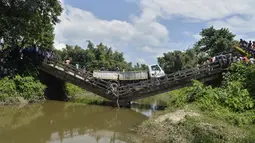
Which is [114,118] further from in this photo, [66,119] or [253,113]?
[253,113]

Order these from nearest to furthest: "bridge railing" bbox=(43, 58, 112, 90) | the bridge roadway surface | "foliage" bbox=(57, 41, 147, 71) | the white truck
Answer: the bridge roadway surface < "bridge railing" bbox=(43, 58, 112, 90) < the white truck < "foliage" bbox=(57, 41, 147, 71)

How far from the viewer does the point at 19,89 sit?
67.2 feet

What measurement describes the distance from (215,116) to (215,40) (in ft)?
111

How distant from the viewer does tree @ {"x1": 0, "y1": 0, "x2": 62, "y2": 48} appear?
2016 centimetres

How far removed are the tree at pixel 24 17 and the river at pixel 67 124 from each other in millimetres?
5196

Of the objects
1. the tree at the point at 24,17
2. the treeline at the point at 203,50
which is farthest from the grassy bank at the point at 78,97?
the treeline at the point at 203,50

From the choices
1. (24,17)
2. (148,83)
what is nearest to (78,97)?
(148,83)

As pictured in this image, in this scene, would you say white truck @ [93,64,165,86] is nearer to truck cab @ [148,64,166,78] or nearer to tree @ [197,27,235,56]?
truck cab @ [148,64,166,78]

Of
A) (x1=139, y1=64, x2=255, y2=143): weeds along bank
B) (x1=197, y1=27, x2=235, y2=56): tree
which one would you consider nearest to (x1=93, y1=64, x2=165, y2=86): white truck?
(x1=139, y1=64, x2=255, y2=143): weeds along bank

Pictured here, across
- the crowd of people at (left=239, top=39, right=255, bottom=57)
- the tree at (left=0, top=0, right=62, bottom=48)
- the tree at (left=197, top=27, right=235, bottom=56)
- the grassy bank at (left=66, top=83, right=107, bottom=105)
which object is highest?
the tree at (left=197, top=27, right=235, bottom=56)

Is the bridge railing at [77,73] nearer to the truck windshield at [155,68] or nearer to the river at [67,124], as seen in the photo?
the river at [67,124]

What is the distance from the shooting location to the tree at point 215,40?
140 ft

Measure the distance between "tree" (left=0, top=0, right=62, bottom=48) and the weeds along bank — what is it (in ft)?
39.2

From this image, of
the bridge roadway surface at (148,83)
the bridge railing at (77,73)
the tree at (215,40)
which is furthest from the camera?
the tree at (215,40)
